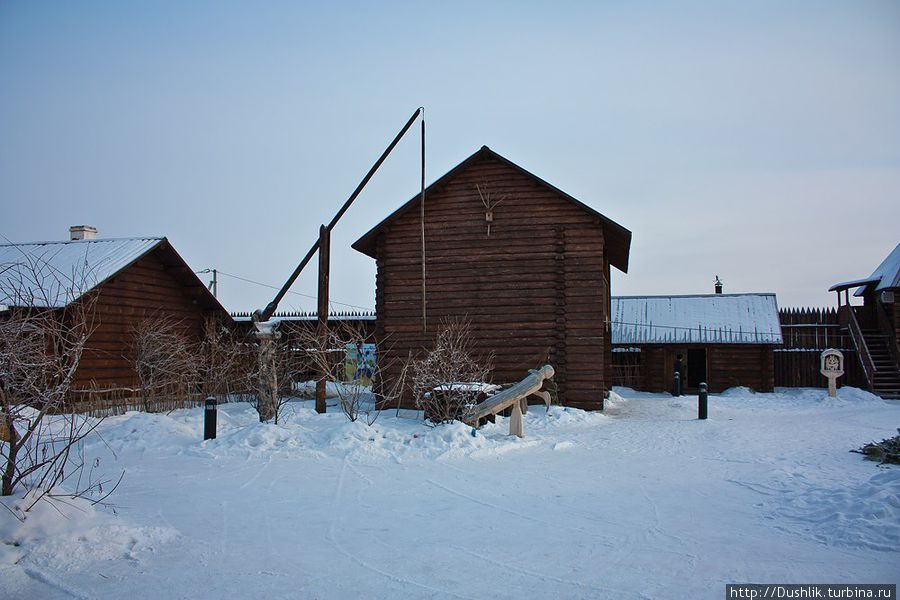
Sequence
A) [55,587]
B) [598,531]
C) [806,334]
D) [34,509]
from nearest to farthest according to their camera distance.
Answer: [55,587] → [34,509] → [598,531] → [806,334]

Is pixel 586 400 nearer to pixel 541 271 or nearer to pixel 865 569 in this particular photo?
pixel 541 271

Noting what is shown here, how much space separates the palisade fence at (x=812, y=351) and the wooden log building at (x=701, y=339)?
1.23 m

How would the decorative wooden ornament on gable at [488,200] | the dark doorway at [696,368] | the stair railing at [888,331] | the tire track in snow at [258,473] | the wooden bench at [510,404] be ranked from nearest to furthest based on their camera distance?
1. the tire track in snow at [258,473]
2. the wooden bench at [510,404]
3. the decorative wooden ornament on gable at [488,200]
4. the stair railing at [888,331]
5. the dark doorway at [696,368]

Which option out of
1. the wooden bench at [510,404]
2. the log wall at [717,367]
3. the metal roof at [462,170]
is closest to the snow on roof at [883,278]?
the log wall at [717,367]

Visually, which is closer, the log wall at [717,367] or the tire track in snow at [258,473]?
the tire track in snow at [258,473]

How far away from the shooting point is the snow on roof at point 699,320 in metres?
28.5

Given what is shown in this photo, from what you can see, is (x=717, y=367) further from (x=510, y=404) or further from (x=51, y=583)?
(x=51, y=583)

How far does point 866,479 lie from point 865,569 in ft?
12.9

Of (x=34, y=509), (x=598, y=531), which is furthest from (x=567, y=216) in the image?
(x=34, y=509)

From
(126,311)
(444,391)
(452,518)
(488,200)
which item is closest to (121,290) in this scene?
(126,311)

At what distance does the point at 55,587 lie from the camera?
17.3 ft

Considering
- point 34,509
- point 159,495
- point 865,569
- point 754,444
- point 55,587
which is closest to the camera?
point 55,587

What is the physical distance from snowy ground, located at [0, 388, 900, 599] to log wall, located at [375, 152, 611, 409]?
196 inches

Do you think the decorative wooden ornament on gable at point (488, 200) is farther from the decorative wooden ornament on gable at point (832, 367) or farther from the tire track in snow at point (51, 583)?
the tire track in snow at point (51, 583)
